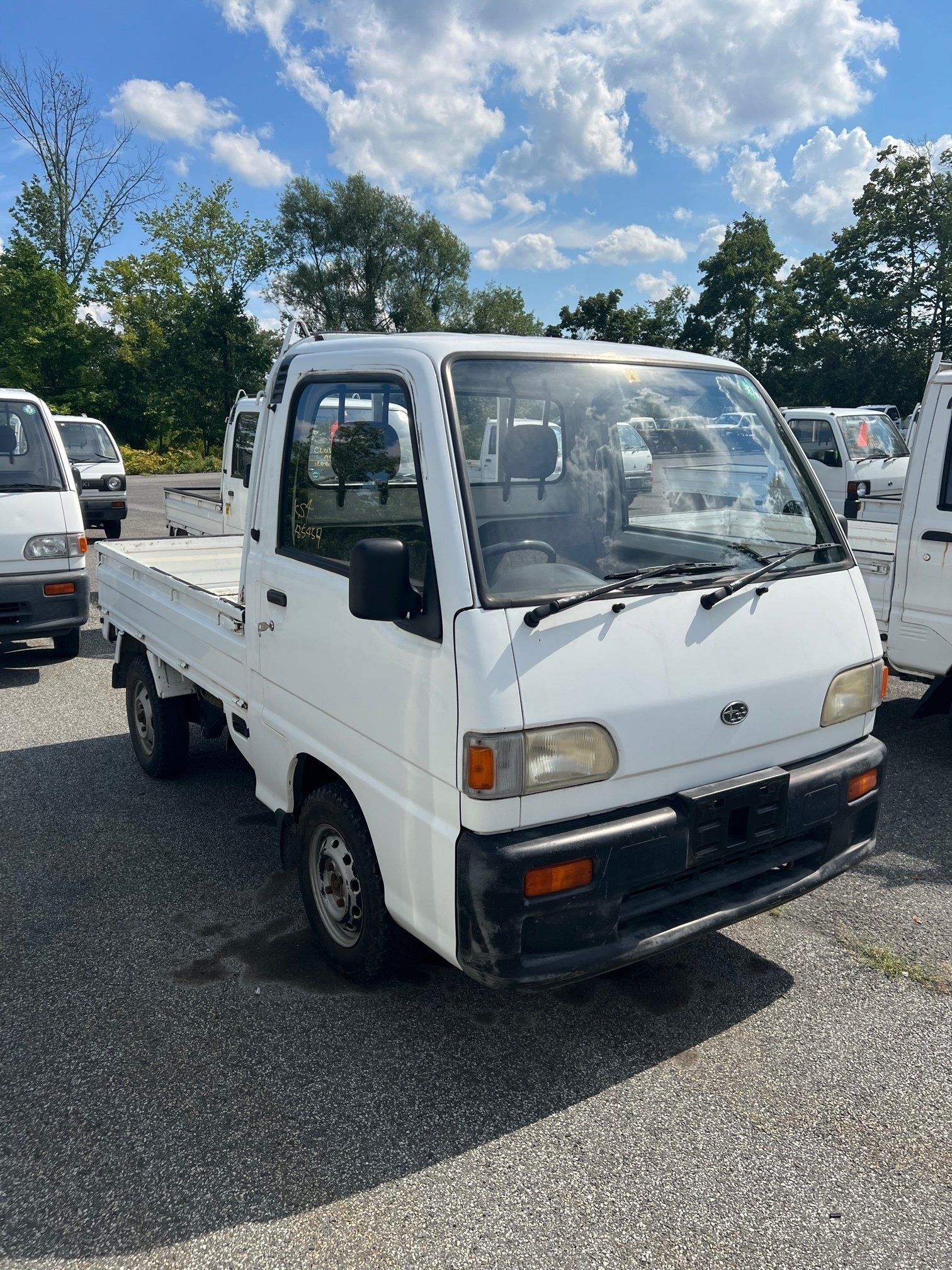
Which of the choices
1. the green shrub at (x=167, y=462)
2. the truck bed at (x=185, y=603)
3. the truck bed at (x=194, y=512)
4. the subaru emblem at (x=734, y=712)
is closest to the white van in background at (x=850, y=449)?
the truck bed at (x=194, y=512)

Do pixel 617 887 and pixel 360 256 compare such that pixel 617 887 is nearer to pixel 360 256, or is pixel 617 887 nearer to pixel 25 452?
pixel 25 452

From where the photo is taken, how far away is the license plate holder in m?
2.87

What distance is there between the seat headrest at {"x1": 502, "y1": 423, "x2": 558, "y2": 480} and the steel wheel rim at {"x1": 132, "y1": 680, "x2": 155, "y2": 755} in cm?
318

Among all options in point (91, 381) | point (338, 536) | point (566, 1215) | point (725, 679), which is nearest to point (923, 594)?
point (725, 679)

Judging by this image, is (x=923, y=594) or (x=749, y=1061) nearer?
(x=749, y=1061)

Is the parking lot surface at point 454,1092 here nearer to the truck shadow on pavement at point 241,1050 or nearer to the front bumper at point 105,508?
the truck shadow on pavement at point 241,1050

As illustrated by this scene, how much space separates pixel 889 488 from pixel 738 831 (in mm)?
10909

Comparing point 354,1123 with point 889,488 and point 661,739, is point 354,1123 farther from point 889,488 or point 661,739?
point 889,488

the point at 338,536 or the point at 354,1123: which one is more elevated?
the point at 338,536

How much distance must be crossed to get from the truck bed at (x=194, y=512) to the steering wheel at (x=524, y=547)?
22.4ft

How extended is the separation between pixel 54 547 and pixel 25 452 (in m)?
0.87

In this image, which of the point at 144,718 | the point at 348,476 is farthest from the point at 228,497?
the point at 348,476

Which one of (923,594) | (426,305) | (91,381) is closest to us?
(923,594)

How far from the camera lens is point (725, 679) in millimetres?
2949
